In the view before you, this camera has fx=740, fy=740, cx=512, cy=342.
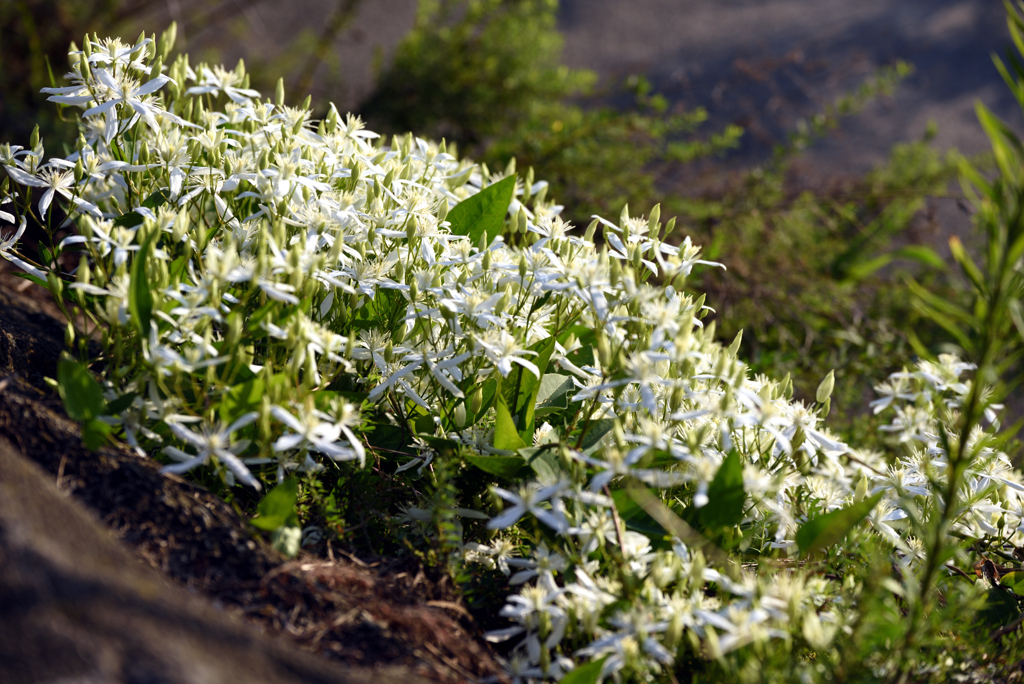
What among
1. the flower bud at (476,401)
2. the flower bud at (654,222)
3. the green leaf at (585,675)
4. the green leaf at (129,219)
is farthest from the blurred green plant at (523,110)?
the green leaf at (585,675)

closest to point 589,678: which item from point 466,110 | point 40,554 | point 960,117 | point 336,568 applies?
point 336,568

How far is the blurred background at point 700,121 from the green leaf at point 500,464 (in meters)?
0.78

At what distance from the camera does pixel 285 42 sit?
→ 22.4 ft

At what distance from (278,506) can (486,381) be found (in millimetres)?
616

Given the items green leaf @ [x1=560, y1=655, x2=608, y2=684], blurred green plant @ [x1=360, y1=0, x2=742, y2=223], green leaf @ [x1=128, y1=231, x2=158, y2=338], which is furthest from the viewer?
blurred green plant @ [x1=360, y1=0, x2=742, y2=223]

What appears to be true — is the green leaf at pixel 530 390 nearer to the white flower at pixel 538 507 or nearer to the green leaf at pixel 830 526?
the white flower at pixel 538 507

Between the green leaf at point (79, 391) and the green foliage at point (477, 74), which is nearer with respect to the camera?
the green leaf at point (79, 391)

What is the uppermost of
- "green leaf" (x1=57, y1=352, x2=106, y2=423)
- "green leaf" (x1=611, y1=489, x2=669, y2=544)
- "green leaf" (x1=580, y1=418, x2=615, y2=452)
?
"green leaf" (x1=580, y1=418, x2=615, y2=452)

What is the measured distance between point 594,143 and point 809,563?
9.55 feet

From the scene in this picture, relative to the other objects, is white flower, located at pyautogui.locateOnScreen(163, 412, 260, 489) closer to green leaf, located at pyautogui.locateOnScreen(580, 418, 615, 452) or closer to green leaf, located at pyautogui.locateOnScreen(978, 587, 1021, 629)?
green leaf, located at pyautogui.locateOnScreen(580, 418, 615, 452)

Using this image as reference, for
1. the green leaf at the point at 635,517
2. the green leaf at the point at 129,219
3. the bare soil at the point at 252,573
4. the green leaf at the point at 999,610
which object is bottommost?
the bare soil at the point at 252,573

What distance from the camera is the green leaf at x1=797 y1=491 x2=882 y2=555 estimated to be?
145cm

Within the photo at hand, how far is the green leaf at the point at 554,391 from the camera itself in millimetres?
1969

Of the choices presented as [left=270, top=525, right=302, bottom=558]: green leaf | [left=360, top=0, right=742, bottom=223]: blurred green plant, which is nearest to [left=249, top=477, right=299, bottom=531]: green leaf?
[left=270, top=525, right=302, bottom=558]: green leaf
